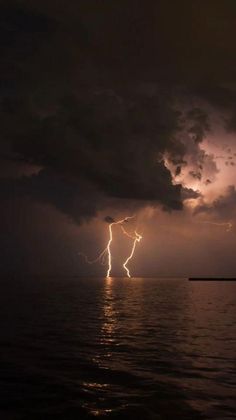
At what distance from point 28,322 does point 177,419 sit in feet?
95.8

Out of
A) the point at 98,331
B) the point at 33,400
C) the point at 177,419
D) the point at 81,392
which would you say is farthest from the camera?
the point at 98,331

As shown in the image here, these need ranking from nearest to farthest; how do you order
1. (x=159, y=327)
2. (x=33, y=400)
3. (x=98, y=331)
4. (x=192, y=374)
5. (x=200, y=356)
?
(x=33, y=400) → (x=192, y=374) → (x=200, y=356) → (x=98, y=331) → (x=159, y=327)

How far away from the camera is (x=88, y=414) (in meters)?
14.4

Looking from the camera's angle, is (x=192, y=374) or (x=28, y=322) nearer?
(x=192, y=374)

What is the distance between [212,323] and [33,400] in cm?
3059

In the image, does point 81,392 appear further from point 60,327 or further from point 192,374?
point 60,327

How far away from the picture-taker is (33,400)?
1595cm

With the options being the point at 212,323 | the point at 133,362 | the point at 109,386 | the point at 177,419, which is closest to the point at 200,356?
the point at 133,362

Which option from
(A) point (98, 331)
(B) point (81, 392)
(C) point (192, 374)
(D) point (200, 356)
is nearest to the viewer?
(B) point (81, 392)

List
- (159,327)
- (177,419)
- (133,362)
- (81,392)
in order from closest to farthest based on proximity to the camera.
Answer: (177,419) → (81,392) → (133,362) → (159,327)

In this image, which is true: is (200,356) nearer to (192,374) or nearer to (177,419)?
(192,374)

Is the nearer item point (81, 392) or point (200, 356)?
point (81, 392)

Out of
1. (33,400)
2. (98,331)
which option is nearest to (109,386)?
(33,400)

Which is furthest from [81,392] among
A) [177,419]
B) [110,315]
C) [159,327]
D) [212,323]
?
[110,315]
